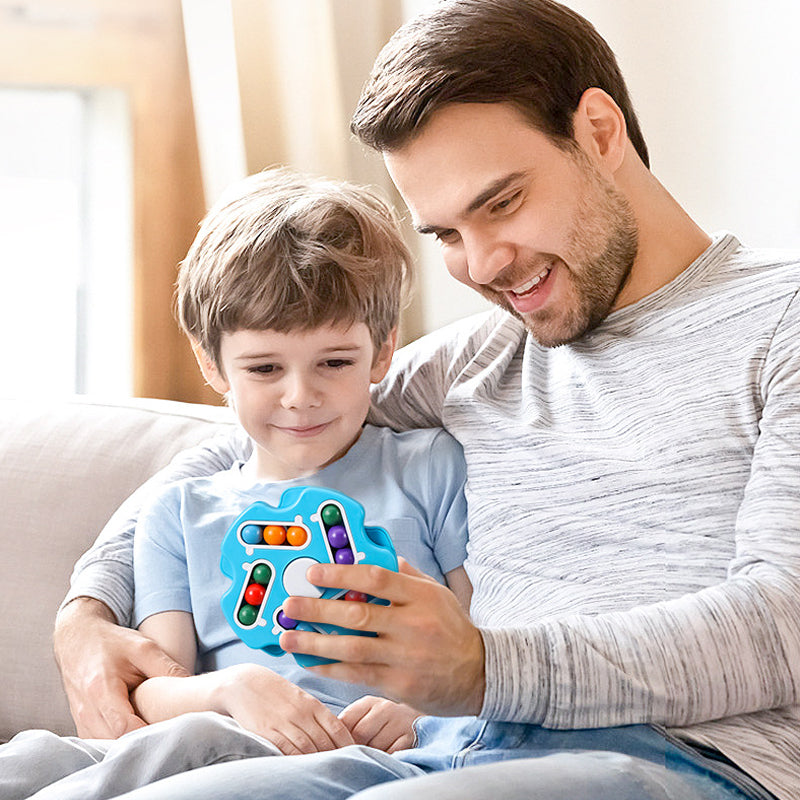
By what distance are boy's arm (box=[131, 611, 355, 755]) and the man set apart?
0.07 m

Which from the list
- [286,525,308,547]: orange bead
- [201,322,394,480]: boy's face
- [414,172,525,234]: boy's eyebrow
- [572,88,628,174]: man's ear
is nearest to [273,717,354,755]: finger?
[286,525,308,547]: orange bead

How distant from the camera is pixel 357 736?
3.61 feet

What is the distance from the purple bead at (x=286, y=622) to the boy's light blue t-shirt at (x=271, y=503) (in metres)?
0.29

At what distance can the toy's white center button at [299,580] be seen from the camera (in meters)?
0.95

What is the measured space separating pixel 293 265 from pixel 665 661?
59cm

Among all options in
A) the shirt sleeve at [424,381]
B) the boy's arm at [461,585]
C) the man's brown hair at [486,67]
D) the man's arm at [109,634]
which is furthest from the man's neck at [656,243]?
the man's arm at [109,634]

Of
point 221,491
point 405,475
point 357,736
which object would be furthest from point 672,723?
point 221,491

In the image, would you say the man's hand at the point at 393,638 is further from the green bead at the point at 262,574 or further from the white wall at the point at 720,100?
the white wall at the point at 720,100

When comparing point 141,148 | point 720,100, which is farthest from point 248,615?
point 141,148

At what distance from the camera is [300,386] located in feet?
4.07

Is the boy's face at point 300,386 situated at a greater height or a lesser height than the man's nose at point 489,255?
lesser

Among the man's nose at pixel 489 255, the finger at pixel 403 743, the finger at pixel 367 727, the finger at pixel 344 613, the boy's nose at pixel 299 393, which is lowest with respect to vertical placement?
the finger at pixel 403 743

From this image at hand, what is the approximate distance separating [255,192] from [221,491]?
14.6 inches

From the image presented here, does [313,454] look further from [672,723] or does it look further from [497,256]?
[672,723]
